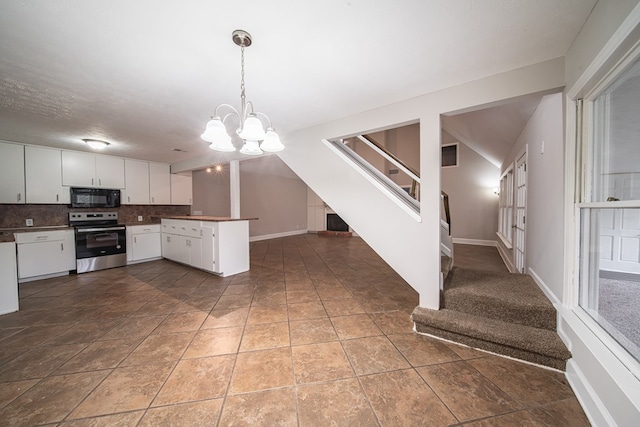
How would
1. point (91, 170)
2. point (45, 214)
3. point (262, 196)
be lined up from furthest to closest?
point (262, 196) → point (91, 170) → point (45, 214)

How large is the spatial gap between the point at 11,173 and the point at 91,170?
3.00 feet

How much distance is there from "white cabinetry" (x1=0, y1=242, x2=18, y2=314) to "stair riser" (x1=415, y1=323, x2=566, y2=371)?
443 centimetres

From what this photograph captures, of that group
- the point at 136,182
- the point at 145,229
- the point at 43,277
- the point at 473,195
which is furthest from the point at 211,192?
the point at 473,195

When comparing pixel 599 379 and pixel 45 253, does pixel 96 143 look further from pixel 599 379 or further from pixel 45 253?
pixel 599 379

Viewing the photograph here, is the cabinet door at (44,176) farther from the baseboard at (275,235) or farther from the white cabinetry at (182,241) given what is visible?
the baseboard at (275,235)

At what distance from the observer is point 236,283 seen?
340 centimetres

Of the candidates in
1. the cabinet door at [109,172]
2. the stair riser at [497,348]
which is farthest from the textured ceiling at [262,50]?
the stair riser at [497,348]

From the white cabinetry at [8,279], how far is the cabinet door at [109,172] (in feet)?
7.28

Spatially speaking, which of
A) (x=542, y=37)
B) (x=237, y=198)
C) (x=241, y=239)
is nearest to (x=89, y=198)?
(x=237, y=198)

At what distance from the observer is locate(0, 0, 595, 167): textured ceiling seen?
1.24 metres

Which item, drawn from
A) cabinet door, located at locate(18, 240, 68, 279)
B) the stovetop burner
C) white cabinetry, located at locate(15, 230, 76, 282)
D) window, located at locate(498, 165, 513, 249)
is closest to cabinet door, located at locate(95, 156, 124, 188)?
the stovetop burner

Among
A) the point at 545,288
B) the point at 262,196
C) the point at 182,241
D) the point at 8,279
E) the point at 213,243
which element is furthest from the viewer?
the point at 262,196

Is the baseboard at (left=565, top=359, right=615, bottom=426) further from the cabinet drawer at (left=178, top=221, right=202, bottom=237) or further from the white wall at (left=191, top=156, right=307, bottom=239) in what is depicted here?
the white wall at (left=191, top=156, right=307, bottom=239)

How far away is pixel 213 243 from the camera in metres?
3.67
